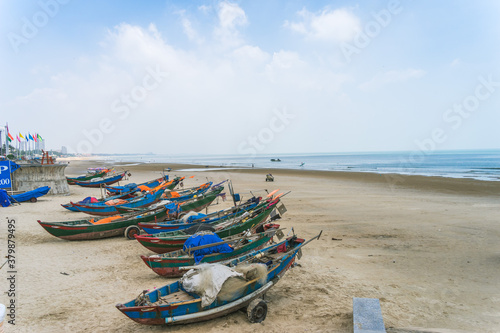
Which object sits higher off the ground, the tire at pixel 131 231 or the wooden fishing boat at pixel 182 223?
the wooden fishing boat at pixel 182 223

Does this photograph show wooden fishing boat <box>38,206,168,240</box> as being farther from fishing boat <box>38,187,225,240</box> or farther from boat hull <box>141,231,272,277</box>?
boat hull <box>141,231,272,277</box>

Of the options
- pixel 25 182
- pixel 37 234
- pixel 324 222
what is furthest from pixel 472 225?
pixel 25 182

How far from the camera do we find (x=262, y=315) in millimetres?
6789

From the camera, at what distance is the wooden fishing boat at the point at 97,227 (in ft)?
40.8

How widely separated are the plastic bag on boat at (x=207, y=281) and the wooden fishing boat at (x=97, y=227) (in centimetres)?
774

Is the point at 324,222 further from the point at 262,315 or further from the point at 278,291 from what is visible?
the point at 262,315

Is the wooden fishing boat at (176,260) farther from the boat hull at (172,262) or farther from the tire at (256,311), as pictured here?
the tire at (256,311)

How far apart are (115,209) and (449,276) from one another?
1580 centimetres

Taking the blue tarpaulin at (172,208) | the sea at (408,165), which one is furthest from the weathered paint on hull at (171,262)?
the sea at (408,165)

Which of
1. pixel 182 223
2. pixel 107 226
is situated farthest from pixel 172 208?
pixel 107 226

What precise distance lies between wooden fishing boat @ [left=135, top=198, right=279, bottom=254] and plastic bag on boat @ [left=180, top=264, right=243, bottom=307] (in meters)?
3.42

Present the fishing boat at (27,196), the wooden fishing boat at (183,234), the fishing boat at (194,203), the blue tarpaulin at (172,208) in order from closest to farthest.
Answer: the wooden fishing boat at (183,234) < the blue tarpaulin at (172,208) < the fishing boat at (194,203) < the fishing boat at (27,196)

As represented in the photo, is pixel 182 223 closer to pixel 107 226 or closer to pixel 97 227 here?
pixel 107 226

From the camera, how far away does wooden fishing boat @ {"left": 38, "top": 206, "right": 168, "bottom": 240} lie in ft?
40.8
